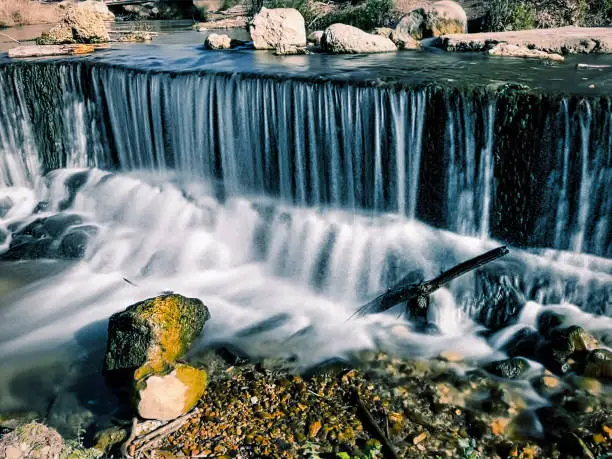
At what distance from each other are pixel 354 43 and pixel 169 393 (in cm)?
808

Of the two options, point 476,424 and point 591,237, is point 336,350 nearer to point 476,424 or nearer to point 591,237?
point 476,424

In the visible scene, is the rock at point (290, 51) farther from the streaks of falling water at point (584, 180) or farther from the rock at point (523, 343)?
the rock at point (523, 343)

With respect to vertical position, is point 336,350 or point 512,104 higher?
point 512,104

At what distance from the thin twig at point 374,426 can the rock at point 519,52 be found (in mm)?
6865

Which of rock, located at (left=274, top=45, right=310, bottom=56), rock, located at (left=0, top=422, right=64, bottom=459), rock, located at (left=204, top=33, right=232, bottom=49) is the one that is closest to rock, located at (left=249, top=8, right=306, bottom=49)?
rock, located at (left=274, top=45, right=310, bottom=56)

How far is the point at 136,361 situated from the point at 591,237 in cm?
496

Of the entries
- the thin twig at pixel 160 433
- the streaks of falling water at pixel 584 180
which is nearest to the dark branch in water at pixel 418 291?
the streaks of falling water at pixel 584 180

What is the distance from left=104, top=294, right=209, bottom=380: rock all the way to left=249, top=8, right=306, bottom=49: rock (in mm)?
7538

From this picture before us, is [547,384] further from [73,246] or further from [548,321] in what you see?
[73,246]

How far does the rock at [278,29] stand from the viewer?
37.8 feet

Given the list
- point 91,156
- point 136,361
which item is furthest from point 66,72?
point 136,361

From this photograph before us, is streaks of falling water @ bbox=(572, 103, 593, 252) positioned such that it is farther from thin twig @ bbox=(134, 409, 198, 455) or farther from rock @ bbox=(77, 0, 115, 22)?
rock @ bbox=(77, 0, 115, 22)

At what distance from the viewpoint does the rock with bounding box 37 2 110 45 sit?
13203mm

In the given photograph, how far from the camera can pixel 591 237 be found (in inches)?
246
